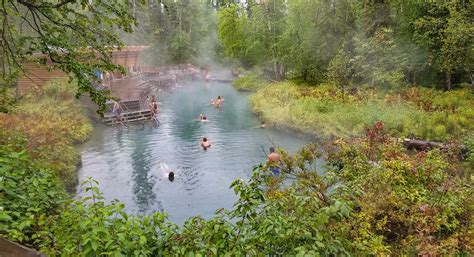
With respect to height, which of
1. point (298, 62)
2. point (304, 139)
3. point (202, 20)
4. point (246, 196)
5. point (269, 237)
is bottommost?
point (304, 139)

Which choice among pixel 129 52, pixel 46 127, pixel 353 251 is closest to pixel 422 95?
pixel 353 251

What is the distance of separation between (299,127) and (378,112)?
525 centimetres

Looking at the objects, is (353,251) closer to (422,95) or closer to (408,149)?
(408,149)

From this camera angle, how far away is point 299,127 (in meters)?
25.2

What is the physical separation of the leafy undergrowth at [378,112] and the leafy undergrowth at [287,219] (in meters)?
10.2

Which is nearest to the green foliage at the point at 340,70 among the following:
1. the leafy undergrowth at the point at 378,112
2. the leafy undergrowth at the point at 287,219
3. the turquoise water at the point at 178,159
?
the leafy undergrowth at the point at 378,112

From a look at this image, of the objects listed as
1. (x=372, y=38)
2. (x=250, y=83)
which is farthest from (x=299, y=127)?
(x=250, y=83)

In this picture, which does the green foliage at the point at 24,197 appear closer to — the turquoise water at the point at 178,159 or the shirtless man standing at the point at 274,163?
the shirtless man standing at the point at 274,163

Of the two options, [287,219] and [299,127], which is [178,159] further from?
[287,219]

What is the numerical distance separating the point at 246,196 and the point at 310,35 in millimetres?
35715

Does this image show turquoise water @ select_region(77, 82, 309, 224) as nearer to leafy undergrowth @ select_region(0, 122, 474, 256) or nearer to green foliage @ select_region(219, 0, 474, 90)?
leafy undergrowth @ select_region(0, 122, 474, 256)

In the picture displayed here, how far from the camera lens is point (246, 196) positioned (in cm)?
549

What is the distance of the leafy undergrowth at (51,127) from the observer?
12961mm

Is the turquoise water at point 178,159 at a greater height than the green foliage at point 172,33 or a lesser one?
lesser
